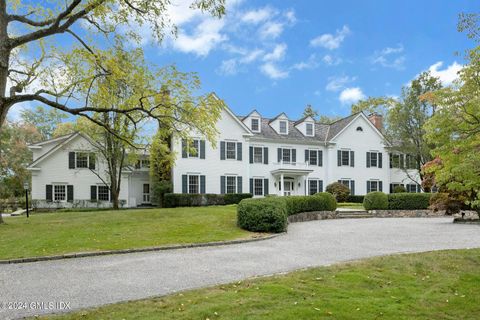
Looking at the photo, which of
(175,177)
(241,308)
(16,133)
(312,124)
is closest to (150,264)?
(241,308)

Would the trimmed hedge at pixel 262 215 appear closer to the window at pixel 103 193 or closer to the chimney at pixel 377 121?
the window at pixel 103 193

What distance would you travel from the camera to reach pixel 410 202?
2453 cm

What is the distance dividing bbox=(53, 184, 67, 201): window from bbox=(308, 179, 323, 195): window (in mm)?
20653

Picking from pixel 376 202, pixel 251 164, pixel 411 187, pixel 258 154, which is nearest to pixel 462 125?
pixel 376 202

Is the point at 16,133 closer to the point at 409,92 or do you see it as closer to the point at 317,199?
the point at 317,199

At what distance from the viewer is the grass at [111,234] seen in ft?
34.7

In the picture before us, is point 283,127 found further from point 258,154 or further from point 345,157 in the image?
point 345,157

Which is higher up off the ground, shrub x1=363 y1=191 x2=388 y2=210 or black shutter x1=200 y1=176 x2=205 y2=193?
black shutter x1=200 y1=176 x2=205 y2=193

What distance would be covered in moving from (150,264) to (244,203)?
7.03 meters

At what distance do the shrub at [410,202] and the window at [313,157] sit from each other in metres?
11.2

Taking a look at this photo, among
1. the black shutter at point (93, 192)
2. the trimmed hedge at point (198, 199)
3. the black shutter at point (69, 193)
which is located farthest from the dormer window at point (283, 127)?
the black shutter at point (69, 193)

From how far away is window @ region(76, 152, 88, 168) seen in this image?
98.6 feet

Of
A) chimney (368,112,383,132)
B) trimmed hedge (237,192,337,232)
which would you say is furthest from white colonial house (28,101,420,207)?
trimmed hedge (237,192,337,232)

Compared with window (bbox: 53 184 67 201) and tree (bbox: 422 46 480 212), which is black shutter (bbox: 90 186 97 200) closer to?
window (bbox: 53 184 67 201)
